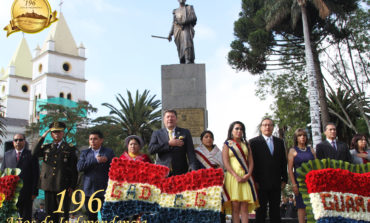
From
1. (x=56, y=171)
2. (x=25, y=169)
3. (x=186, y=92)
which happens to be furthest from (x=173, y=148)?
(x=186, y=92)

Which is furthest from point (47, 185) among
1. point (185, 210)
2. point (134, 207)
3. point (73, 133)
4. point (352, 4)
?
point (73, 133)

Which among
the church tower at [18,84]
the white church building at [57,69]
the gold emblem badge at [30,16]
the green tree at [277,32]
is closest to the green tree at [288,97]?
the green tree at [277,32]

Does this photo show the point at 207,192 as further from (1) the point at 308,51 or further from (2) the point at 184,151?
(1) the point at 308,51

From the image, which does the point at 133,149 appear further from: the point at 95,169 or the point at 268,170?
the point at 268,170

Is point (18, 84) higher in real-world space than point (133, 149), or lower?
higher

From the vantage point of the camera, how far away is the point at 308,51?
16.5 m

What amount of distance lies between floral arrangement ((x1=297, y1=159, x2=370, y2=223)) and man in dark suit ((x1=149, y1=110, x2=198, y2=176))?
4.87 ft

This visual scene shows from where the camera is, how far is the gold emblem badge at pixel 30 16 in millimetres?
13148

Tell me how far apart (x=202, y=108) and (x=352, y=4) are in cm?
1421

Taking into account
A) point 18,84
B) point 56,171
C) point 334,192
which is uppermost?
point 18,84

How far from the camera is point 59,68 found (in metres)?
57.6

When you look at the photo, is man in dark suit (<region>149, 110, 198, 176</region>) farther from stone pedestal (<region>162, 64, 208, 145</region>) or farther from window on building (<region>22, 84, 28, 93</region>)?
window on building (<region>22, 84, 28, 93</region>)

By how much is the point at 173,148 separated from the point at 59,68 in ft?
184

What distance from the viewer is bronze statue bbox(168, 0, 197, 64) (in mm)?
8648
